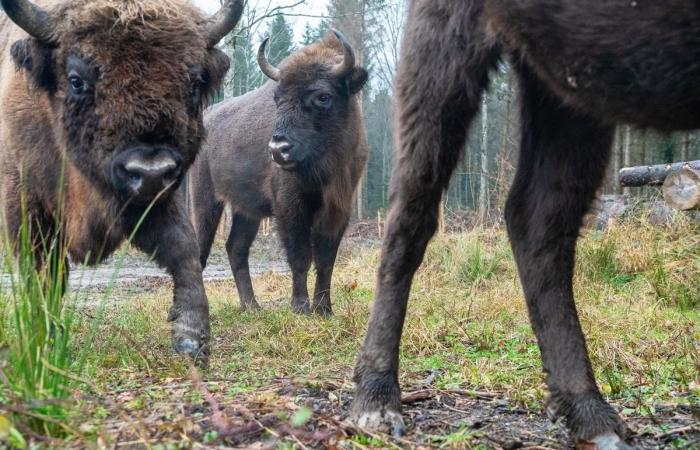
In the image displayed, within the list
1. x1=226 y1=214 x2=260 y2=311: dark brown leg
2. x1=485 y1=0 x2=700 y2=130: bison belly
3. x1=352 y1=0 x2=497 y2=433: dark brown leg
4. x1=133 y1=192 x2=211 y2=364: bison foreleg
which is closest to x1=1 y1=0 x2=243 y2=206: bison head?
x1=133 y1=192 x2=211 y2=364: bison foreleg

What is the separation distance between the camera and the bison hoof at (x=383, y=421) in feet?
8.91

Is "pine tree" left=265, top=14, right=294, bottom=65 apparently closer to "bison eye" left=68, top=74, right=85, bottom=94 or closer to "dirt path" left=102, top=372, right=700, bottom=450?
"bison eye" left=68, top=74, right=85, bottom=94

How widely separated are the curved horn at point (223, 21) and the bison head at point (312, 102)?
8.89ft

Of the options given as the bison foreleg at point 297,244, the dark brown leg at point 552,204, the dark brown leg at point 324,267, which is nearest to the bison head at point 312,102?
the bison foreleg at point 297,244

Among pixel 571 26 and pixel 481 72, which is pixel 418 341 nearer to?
pixel 481 72

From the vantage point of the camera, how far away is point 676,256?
7.88 meters

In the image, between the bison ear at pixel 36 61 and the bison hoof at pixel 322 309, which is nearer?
the bison ear at pixel 36 61

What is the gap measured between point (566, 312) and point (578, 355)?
200 millimetres

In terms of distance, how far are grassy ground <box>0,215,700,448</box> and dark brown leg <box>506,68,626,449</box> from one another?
15.1 inches

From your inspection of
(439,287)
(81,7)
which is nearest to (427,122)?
(81,7)

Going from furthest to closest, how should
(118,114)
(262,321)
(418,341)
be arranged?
1. (262,321)
2. (418,341)
3. (118,114)

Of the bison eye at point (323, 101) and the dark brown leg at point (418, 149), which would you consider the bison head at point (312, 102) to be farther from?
the dark brown leg at point (418, 149)

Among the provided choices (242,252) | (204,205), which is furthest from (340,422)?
(204,205)

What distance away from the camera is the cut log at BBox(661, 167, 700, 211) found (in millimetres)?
7555
